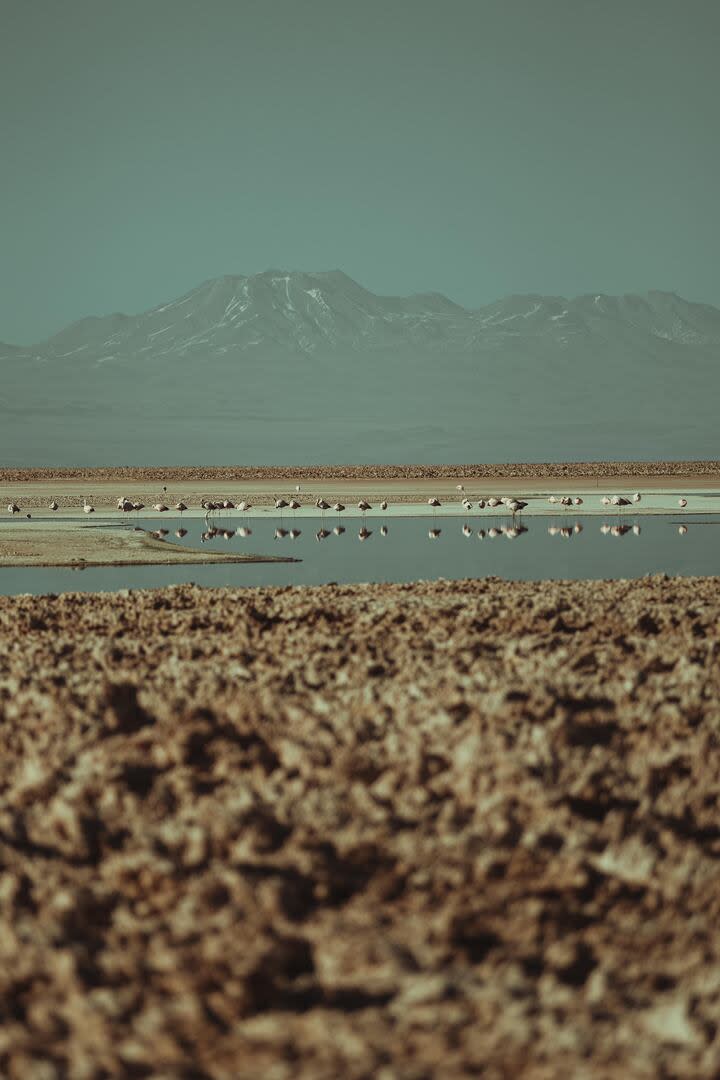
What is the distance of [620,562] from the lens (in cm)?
2561

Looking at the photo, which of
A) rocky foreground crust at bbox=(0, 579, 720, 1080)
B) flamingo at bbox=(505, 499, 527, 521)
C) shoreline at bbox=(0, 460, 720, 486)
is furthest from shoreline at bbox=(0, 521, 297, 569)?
shoreline at bbox=(0, 460, 720, 486)

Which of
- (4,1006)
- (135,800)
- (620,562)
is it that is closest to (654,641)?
(135,800)

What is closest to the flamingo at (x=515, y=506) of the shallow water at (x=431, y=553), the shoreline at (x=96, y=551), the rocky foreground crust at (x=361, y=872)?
the shallow water at (x=431, y=553)

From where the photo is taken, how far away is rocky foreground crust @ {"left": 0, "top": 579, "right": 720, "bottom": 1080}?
3383 millimetres

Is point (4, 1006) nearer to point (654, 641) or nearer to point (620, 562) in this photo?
point (654, 641)

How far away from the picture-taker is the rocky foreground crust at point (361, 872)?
3.38 meters

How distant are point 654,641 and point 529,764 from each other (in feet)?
14.1

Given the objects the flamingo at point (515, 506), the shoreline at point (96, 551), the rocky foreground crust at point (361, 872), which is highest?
the flamingo at point (515, 506)

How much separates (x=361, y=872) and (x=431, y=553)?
80.0ft

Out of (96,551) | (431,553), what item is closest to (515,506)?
(431,553)

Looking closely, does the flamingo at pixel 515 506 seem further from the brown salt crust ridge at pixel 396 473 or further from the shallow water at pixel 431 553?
the brown salt crust ridge at pixel 396 473

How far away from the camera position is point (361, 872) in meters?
4.50

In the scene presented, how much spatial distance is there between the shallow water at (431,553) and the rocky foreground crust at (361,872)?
48.0ft

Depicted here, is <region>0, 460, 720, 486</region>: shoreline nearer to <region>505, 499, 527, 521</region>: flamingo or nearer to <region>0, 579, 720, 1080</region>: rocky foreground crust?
<region>505, 499, 527, 521</region>: flamingo
